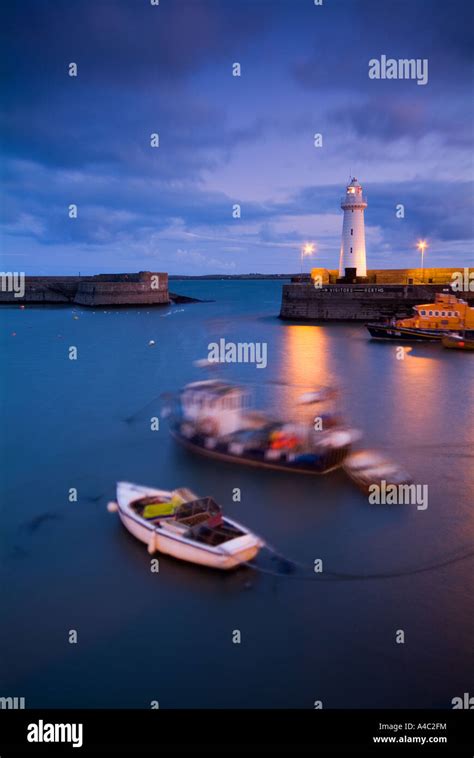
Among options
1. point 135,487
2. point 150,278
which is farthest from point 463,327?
point 150,278

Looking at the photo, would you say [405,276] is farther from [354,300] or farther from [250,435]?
[250,435]

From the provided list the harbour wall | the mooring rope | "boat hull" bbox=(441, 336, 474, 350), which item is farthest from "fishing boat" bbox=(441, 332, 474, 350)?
the mooring rope

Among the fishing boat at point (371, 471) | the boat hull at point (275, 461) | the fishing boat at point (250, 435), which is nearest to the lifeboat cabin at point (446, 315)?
the fishing boat at point (250, 435)

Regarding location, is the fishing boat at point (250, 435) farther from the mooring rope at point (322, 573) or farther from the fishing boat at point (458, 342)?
the fishing boat at point (458, 342)

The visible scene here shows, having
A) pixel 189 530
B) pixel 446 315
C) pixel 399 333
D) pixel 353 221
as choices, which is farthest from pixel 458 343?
pixel 189 530

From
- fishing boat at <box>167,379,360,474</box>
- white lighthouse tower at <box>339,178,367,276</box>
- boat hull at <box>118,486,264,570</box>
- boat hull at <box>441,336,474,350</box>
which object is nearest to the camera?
boat hull at <box>118,486,264,570</box>

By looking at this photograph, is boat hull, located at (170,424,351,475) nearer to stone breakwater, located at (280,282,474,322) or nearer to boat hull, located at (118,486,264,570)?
boat hull, located at (118,486,264,570)

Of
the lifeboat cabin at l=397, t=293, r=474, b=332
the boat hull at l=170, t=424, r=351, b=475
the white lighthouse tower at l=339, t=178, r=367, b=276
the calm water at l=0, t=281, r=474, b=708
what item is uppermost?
the white lighthouse tower at l=339, t=178, r=367, b=276

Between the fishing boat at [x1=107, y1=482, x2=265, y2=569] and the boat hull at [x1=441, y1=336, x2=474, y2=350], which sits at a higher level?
the boat hull at [x1=441, y1=336, x2=474, y2=350]

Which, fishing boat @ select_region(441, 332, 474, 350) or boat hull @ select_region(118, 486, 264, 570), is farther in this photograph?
fishing boat @ select_region(441, 332, 474, 350)
